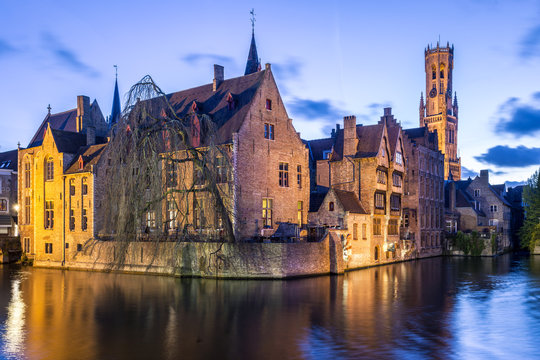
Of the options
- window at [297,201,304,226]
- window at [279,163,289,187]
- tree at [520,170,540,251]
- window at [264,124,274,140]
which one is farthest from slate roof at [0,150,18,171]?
tree at [520,170,540,251]

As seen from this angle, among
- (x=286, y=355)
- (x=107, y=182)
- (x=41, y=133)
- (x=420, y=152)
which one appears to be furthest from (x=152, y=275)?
(x=420, y=152)

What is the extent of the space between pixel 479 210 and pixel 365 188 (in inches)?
1245

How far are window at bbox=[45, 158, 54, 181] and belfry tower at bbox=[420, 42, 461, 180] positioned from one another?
337ft

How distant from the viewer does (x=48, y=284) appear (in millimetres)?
32406

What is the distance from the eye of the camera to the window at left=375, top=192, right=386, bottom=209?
1704 inches

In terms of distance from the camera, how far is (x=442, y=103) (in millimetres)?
131250

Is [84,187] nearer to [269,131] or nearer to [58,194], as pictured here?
[58,194]

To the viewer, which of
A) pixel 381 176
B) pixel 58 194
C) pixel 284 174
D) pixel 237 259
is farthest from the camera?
pixel 58 194

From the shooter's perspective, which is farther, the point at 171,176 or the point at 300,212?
the point at 300,212

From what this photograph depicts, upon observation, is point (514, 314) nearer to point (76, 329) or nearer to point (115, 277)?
point (76, 329)

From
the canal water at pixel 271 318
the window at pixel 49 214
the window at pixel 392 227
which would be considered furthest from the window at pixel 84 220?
the window at pixel 392 227

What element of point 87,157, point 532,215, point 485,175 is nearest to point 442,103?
point 485,175

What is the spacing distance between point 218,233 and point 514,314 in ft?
57.1

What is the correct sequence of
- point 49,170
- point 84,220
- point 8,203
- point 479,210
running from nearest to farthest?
1. point 84,220
2. point 49,170
3. point 8,203
4. point 479,210
